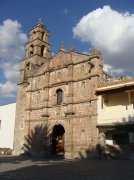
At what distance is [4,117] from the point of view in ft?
113

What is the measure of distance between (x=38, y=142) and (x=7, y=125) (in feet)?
25.7

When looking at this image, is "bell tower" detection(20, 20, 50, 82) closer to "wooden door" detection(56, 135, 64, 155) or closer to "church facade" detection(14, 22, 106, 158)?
"church facade" detection(14, 22, 106, 158)

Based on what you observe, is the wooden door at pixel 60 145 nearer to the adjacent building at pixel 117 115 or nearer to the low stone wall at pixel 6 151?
the adjacent building at pixel 117 115

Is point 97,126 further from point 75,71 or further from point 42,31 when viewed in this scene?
point 42,31

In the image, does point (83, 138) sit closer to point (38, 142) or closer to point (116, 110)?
point (116, 110)

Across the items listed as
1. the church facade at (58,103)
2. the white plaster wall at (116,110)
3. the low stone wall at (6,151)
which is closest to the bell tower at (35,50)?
the church facade at (58,103)

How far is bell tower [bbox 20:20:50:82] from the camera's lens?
32.6 metres

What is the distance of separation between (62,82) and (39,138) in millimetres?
6865

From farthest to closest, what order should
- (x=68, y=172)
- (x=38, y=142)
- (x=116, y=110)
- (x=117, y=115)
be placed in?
(x=38, y=142) < (x=116, y=110) < (x=117, y=115) < (x=68, y=172)

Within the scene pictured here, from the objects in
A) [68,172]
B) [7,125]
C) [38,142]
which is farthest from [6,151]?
[68,172]

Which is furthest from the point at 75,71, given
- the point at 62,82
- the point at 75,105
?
the point at 75,105

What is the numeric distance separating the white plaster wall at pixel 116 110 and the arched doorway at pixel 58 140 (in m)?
5.96

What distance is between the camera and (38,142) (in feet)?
91.0

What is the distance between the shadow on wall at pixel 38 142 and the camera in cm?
2683
